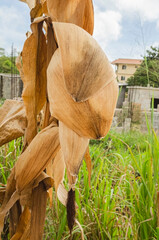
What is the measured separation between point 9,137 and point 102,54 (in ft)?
0.60

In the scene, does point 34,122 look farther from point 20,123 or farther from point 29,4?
point 29,4

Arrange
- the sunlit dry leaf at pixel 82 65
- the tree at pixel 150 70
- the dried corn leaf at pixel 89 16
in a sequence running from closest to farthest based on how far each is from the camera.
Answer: the sunlit dry leaf at pixel 82 65
the dried corn leaf at pixel 89 16
the tree at pixel 150 70

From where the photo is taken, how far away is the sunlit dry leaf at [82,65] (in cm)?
13

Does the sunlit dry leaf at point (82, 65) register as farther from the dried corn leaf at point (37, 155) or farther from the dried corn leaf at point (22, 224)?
the dried corn leaf at point (22, 224)

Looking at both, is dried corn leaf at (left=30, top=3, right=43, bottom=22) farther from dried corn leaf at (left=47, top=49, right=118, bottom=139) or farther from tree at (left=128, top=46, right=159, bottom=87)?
tree at (left=128, top=46, right=159, bottom=87)

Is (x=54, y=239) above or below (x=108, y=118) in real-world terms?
below

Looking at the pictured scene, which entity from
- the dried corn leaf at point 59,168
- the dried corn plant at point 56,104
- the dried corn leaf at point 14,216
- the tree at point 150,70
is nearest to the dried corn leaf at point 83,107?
the dried corn plant at point 56,104

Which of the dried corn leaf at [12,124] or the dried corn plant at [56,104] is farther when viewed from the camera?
the dried corn leaf at [12,124]

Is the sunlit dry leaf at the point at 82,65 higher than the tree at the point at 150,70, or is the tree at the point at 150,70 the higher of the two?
the tree at the point at 150,70

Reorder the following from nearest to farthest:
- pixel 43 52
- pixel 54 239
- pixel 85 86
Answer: pixel 85 86, pixel 43 52, pixel 54 239

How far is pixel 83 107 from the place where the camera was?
15 cm

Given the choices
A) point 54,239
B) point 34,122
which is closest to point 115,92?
point 34,122

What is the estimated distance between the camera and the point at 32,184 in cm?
27

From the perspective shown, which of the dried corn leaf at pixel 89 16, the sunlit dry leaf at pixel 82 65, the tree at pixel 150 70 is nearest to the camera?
the sunlit dry leaf at pixel 82 65
